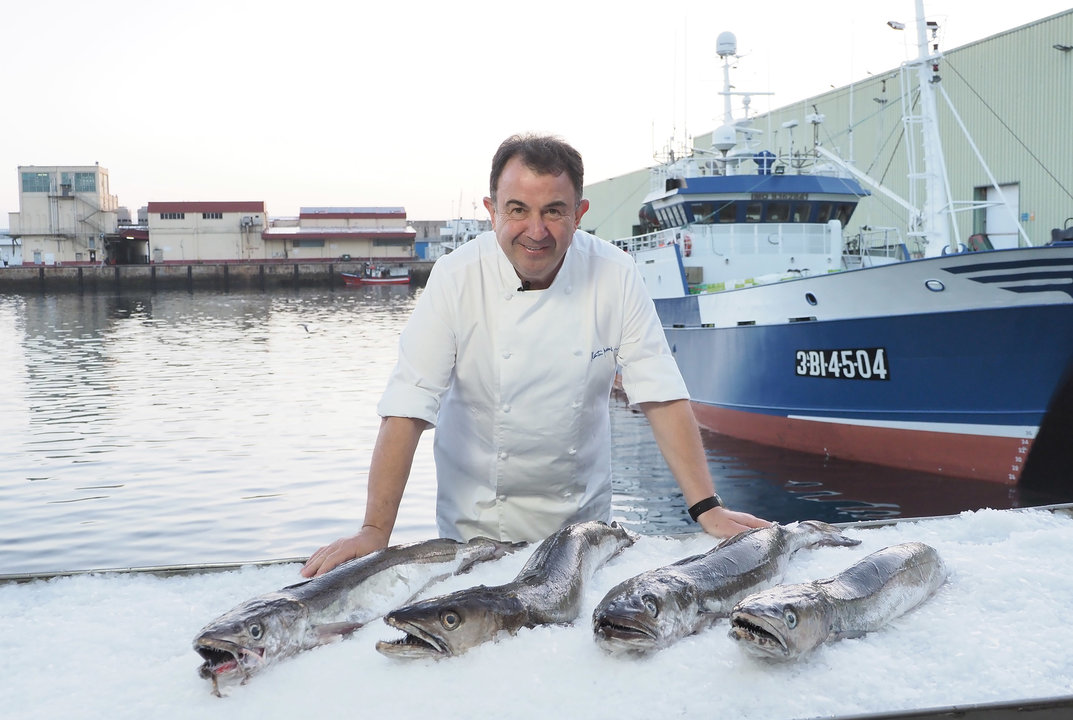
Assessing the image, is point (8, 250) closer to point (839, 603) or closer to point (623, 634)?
point (623, 634)

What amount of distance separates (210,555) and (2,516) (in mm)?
3265

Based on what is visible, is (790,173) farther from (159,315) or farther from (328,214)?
(328,214)

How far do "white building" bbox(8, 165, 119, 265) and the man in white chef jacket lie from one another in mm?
81787

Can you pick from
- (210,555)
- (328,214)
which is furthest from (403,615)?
(328,214)

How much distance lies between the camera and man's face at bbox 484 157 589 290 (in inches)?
115

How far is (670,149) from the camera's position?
2044 centimetres

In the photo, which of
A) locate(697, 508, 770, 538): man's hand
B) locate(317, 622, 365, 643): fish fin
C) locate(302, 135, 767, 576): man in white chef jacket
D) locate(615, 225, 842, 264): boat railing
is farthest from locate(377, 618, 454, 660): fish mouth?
locate(615, 225, 842, 264): boat railing

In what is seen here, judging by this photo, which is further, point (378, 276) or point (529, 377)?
point (378, 276)

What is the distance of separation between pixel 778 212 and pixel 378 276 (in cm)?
5952

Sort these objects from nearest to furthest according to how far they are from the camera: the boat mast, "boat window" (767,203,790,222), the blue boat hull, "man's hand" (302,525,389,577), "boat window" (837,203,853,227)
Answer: "man's hand" (302,525,389,577) < the blue boat hull < the boat mast < "boat window" (767,203,790,222) < "boat window" (837,203,853,227)

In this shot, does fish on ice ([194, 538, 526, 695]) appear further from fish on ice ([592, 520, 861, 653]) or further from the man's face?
the man's face

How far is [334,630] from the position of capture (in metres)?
2.19

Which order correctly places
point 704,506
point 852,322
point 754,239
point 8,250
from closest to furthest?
point 704,506 < point 852,322 < point 754,239 < point 8,250

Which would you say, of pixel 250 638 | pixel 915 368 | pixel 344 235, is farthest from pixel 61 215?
pixel 250 638
